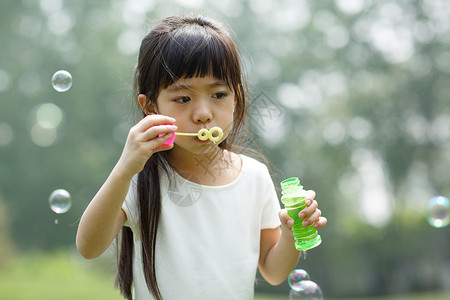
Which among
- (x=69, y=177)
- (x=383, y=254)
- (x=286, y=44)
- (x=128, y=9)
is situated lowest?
(x=383, y=254)

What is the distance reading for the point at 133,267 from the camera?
1.47 metres

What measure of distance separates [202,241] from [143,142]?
0.36m

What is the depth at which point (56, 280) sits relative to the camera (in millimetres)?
8969

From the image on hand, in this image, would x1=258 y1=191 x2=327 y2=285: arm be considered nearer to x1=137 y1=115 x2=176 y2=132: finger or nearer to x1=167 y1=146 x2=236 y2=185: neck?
x1=167 y1=146 x2=236 y2=185: neck

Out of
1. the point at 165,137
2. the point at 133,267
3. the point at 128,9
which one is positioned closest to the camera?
the point at 165,137

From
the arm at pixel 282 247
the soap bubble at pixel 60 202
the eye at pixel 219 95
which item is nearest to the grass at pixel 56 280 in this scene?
the soap bubble at pixel 60 202

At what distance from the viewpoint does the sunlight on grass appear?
258 inches

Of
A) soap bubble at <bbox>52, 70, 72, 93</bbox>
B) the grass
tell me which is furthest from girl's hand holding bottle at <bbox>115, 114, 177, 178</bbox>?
the grass

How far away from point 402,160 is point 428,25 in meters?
3.16

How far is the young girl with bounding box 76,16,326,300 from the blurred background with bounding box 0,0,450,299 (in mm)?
10033

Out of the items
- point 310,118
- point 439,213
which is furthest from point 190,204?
point 310,118

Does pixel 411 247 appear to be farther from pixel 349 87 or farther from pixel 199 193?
pixel 199 193

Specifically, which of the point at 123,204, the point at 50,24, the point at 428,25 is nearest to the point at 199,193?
the point at 123,204

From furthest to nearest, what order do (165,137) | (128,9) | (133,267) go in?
(128,9) → (133,267) → (165,137)
